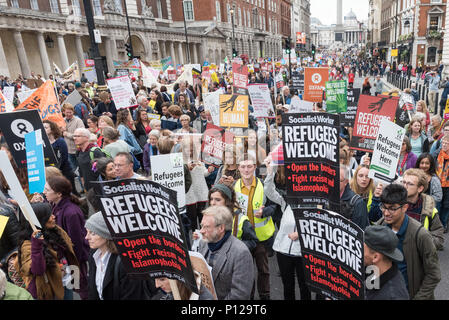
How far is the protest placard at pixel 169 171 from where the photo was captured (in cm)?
408

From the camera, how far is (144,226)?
2537 mm

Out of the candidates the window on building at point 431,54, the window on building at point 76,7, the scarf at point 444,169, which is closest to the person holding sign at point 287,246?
the scarf at point 444,169

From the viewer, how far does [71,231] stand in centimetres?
351

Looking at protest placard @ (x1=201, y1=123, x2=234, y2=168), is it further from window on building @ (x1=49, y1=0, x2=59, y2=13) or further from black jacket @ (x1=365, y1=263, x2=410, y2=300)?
window on building @ (x1=49, y1=0, x2=59, y2=13)

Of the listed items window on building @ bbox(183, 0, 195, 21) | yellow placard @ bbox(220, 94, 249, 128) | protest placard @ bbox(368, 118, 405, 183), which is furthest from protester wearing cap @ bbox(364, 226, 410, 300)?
window on building @ bbox(183, 0, 195, 21)

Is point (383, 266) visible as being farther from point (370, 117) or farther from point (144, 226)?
point (370, 117)

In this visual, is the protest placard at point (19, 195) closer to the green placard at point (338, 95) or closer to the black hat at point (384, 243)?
the black hat at point (384, 243)

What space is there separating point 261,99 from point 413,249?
20.6ft

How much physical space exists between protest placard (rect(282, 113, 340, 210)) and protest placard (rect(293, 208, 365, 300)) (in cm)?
87

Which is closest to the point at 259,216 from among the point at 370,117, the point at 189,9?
the point at 370,117
